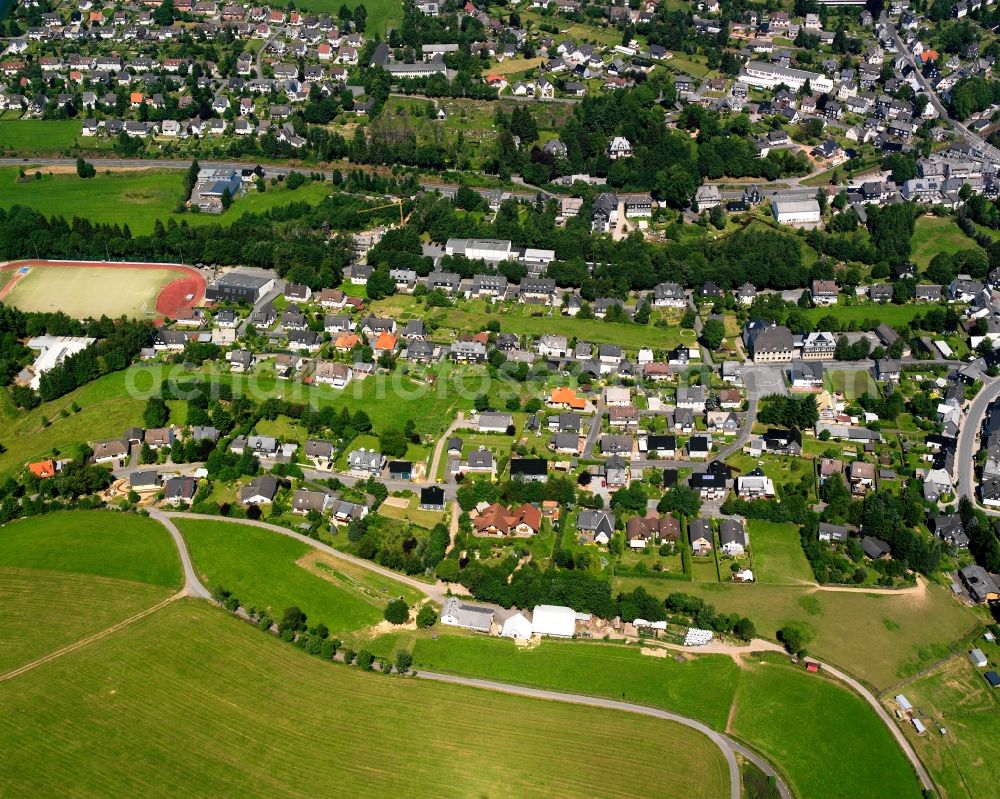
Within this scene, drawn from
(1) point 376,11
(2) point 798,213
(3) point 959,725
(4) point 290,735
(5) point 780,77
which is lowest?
(4) point 290,735

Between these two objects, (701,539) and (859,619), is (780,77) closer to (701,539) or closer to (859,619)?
(701,539)

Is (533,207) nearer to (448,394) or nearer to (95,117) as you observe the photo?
(448,394)

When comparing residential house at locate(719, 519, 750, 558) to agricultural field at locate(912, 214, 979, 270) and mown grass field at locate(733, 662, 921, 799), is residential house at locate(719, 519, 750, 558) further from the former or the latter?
agricultural field at locate(912, 214, 979, 270)

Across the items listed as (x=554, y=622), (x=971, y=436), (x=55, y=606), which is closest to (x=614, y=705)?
(x=554, y=622)

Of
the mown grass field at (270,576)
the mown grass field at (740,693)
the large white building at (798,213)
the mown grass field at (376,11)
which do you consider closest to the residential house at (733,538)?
the mown grass field at (740,693)

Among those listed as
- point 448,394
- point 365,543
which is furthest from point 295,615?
point 448,394

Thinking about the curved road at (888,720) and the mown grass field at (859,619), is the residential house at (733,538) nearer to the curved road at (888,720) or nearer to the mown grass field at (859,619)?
the mown grass field at (859,619)
